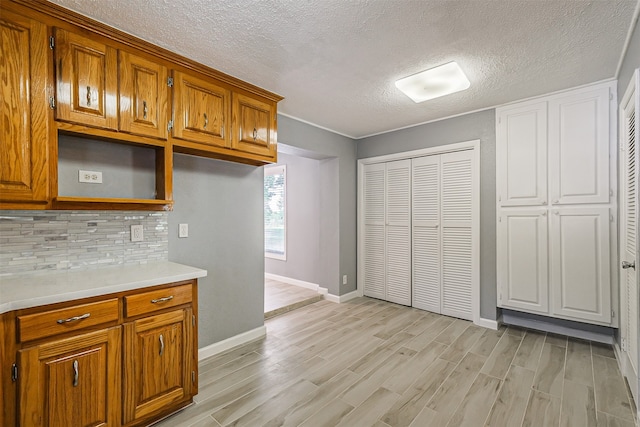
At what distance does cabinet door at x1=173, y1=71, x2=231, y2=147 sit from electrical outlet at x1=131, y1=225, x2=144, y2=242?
0.76 meters

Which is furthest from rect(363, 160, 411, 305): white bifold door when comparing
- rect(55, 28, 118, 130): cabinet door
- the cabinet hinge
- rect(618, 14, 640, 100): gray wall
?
the cabinet hinge

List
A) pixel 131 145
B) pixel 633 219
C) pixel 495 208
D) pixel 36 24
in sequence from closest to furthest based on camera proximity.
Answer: pixel 36 24
pixel 633 219
pixel 131 145
pixel 495 208

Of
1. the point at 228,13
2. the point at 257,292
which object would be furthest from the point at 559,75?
the point at 257,292

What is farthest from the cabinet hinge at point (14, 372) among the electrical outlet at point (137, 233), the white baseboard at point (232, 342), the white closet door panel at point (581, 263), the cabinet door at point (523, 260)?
the white closet door panel at point (581, 263)

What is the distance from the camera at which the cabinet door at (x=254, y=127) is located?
2.53 m

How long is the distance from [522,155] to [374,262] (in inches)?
89.8

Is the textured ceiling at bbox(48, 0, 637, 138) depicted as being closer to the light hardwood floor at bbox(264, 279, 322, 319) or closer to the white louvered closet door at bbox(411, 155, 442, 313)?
the white louvered closet door at bbox(411, 155, 442, 313)

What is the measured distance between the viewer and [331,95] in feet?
9.52

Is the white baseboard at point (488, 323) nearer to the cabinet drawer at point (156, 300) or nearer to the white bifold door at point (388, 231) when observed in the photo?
the white bifold door at point (388, 231)

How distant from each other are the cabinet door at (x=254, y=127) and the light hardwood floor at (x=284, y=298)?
2.00 meters

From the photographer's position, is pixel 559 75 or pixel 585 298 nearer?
pixel 559 75

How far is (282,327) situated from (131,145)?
7.67 feet

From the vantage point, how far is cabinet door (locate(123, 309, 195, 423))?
1.66 metres

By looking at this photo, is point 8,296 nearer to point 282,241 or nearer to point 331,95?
point 331,95
